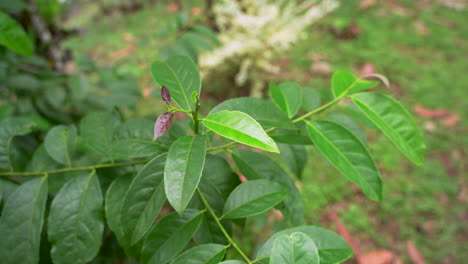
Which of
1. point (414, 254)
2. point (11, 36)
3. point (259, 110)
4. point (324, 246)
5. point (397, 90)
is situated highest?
point (11, 36)

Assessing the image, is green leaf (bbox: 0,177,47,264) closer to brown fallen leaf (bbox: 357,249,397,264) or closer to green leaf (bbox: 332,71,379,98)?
green leaf (bbox: 332,71,379,98)

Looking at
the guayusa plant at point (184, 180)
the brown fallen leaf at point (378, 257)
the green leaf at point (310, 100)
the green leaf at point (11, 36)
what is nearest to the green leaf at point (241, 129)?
the guayusa plant at point (184, 180)

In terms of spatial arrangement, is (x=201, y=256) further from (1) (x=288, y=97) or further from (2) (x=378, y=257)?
(2) (x=378, y=257)

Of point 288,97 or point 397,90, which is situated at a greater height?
point 288,97

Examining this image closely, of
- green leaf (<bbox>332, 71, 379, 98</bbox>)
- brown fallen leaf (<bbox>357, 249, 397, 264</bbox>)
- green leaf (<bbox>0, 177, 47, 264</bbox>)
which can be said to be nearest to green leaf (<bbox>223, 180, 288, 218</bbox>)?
green leaf (<bbox>332, 71, 379, 98</bbox>)

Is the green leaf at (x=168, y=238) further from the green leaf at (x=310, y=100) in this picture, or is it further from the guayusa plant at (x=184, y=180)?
the green leaf at (x=310, y=100)

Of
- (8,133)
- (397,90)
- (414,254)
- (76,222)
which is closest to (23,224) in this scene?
(76,222)

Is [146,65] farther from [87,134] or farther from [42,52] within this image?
[87,134]
